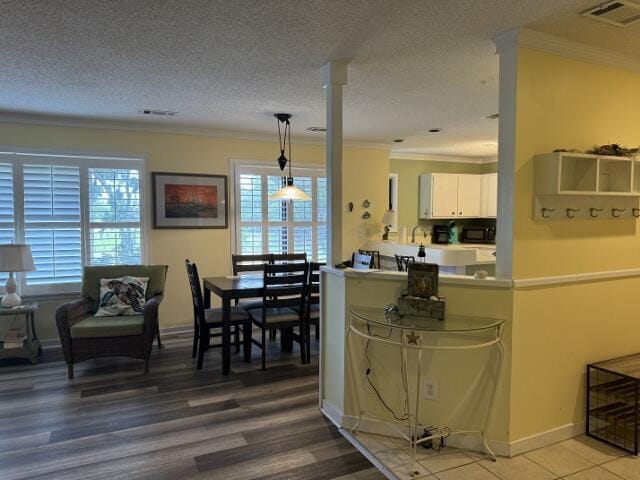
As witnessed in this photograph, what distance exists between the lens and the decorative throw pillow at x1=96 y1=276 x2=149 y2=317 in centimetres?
418

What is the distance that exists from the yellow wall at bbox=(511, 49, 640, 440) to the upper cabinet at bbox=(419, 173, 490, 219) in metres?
4.00

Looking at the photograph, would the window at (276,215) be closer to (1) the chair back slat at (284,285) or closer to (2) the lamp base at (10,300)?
(1) the chair back slat at (284,285)

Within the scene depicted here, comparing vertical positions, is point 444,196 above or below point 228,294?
above

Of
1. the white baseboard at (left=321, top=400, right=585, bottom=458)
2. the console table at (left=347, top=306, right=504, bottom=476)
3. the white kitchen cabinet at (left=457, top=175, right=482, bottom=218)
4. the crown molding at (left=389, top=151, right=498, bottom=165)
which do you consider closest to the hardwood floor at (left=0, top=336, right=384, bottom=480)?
the white baseboard at (left=321, top=400, right=585, bottom=458)

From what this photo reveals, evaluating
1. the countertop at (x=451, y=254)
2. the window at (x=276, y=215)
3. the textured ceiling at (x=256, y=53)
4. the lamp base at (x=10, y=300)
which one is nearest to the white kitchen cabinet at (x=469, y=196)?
the countertop at (x=451, y=254)

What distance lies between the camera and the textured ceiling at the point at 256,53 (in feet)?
7.12

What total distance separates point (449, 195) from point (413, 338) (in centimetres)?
487

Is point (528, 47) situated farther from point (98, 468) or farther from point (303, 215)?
point (303, 215)

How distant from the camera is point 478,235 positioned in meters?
7.15

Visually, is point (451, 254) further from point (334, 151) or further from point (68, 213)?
point (68, 213)

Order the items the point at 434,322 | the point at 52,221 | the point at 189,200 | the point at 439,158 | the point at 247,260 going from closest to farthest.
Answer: the point at 434,322, the point at 52,221, the point at 247,260, the point at 189,200, the point at 439,158

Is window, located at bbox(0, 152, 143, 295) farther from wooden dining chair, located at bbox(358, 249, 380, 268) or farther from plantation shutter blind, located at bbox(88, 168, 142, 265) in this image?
wooden dining chair, located at bbox(358, 249, 380, 268)

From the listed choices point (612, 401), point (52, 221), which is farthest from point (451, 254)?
point (52, 221)

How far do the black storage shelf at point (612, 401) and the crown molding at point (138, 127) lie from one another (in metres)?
4.14
